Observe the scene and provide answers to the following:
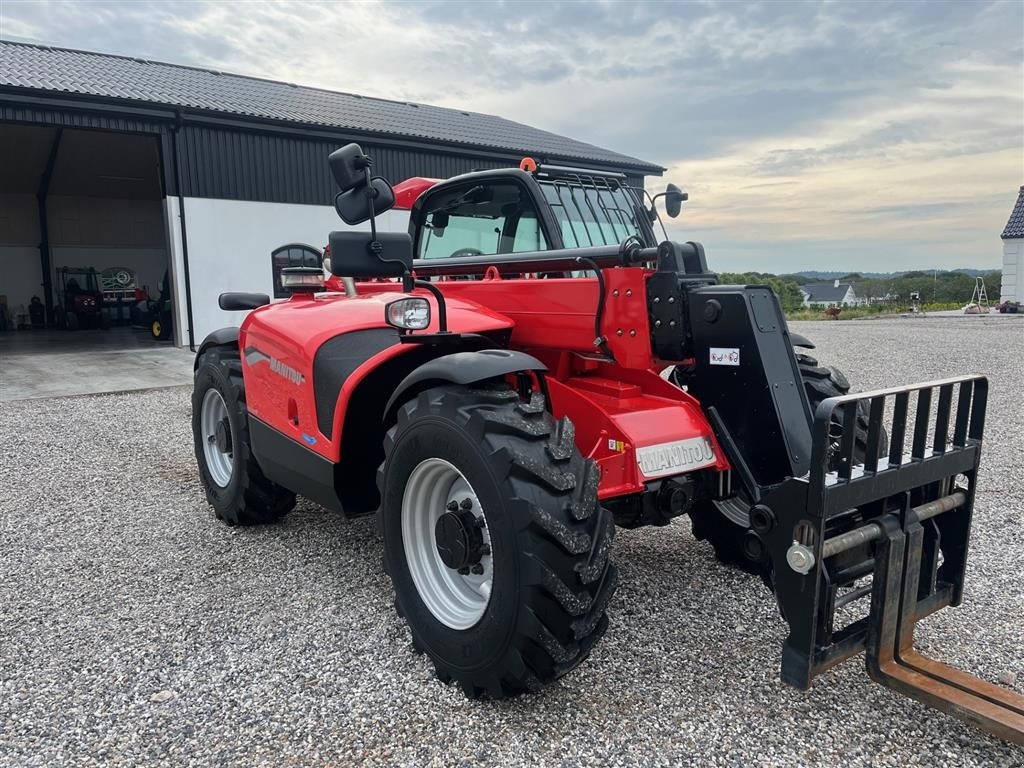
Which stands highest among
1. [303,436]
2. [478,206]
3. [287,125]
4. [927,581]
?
[287,125]

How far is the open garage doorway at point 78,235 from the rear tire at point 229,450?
17.0 metres

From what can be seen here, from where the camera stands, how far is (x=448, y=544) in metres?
2.80

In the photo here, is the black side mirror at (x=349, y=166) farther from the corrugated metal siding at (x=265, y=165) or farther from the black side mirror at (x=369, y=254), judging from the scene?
the corrugated metal siding at (x=265, y=165)

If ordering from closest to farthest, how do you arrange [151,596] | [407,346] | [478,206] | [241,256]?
[407,346] < [151,596] < [478,206] < [241,256]

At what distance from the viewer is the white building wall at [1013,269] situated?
32.6m

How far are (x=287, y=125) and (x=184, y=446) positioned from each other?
34.0 feet

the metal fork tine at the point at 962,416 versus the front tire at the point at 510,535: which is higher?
the metal fork tine at the point at 962,416

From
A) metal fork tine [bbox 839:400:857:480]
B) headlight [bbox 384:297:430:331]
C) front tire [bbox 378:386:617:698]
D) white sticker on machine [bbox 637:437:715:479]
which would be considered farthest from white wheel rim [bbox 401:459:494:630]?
metal fork tine [bbox 839:400:857:480]

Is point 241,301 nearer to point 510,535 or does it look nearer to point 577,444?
point 577,444

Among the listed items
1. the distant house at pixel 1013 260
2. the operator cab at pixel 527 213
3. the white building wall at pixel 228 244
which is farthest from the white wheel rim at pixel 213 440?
the distant house at pixel 1013 260

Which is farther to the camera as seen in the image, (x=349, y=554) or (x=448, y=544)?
(x=349, y=554)

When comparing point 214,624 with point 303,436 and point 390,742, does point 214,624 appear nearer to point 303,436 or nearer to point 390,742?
point 303,436

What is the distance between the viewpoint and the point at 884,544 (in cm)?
251

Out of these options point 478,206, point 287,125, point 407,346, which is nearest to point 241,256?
point 287,125
